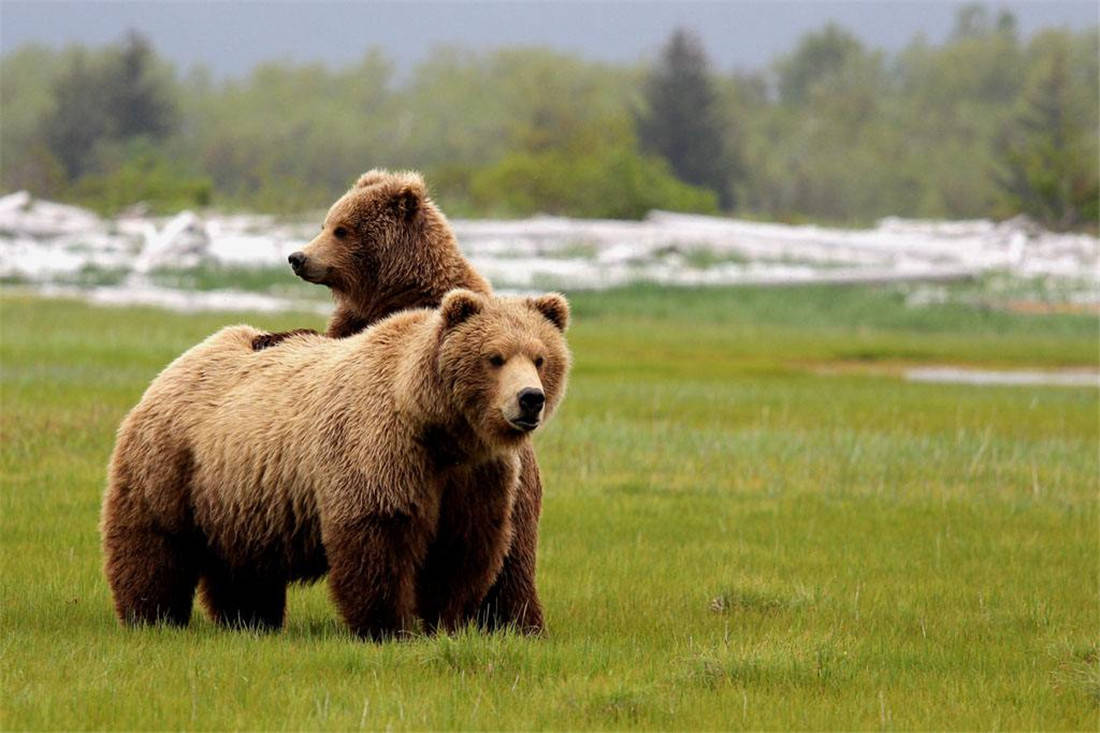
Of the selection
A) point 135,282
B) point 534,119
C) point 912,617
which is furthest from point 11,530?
point 534,119

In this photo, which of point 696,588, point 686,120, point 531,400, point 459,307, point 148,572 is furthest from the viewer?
point 686,120

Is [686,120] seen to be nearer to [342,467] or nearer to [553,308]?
[553,308]

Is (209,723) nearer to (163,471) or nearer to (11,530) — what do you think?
(163,471)

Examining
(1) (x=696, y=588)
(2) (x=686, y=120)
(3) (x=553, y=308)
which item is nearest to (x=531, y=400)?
(3) (x=553, y=308)

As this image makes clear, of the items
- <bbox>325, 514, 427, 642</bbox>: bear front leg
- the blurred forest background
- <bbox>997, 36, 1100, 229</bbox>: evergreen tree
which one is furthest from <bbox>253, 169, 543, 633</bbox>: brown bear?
<bbox>997, 36, 1100, 229</bbox>: evergreen tree

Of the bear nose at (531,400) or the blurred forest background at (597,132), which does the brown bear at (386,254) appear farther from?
the blurred forest background at (597,132)

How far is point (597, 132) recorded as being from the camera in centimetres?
7031

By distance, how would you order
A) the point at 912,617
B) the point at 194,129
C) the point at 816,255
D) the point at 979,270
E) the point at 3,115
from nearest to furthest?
the point at 912,617 → the point at 979,270 → the point at 816,255 → the point at 3,115 → the point at 194,129

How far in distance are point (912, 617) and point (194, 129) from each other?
4184 inches

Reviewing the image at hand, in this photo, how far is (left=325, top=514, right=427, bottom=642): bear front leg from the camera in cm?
674

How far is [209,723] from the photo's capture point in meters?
5.80

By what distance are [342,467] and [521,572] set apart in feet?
3.67

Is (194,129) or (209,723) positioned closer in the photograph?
(209,723)

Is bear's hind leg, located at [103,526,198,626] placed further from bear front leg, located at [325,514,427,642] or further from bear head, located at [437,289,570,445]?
bear head, located at [437,289,570,445]
